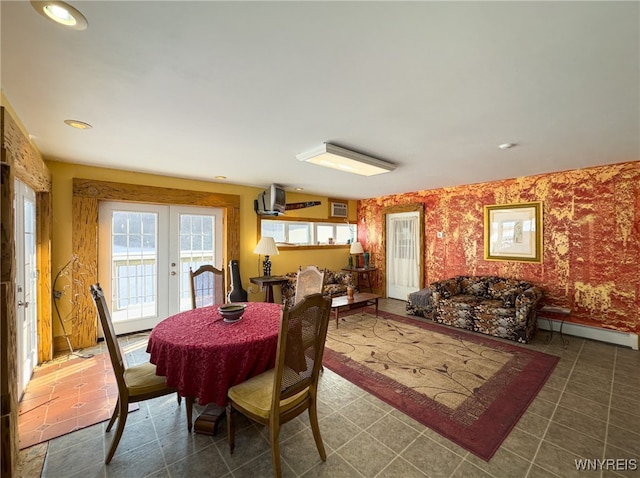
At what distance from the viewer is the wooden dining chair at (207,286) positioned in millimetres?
3049

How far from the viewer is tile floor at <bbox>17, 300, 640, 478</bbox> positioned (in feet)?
5.44

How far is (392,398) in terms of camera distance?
94.2 inches

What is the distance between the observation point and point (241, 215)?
4.95 m

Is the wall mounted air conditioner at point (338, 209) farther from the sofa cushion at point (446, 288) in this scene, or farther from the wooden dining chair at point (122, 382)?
the wooden dining chair at point (122, 382)

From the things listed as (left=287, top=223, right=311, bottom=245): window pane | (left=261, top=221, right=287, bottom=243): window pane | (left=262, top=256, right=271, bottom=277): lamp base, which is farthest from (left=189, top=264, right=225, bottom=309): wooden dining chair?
(left=287, top=223, right=311, bottom=245): window pane

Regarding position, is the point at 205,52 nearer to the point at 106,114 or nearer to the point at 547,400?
the point at 106,114

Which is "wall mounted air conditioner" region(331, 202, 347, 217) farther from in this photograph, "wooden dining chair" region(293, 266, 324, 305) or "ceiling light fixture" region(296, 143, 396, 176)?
"wooden dining chair" region(293, 266, 324, 305)

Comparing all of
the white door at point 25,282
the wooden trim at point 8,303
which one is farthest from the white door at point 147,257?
the wooden trim at point 8,303

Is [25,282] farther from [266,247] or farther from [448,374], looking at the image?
[448,374]

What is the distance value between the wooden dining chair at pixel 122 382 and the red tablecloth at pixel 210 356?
0.33 feet

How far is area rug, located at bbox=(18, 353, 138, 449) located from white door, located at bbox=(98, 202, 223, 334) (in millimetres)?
947

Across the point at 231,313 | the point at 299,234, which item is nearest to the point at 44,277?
the point at 231,313

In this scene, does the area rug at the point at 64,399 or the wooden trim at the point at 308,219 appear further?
the wooden trim at the point at 308,219

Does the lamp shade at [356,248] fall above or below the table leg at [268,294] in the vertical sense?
above
